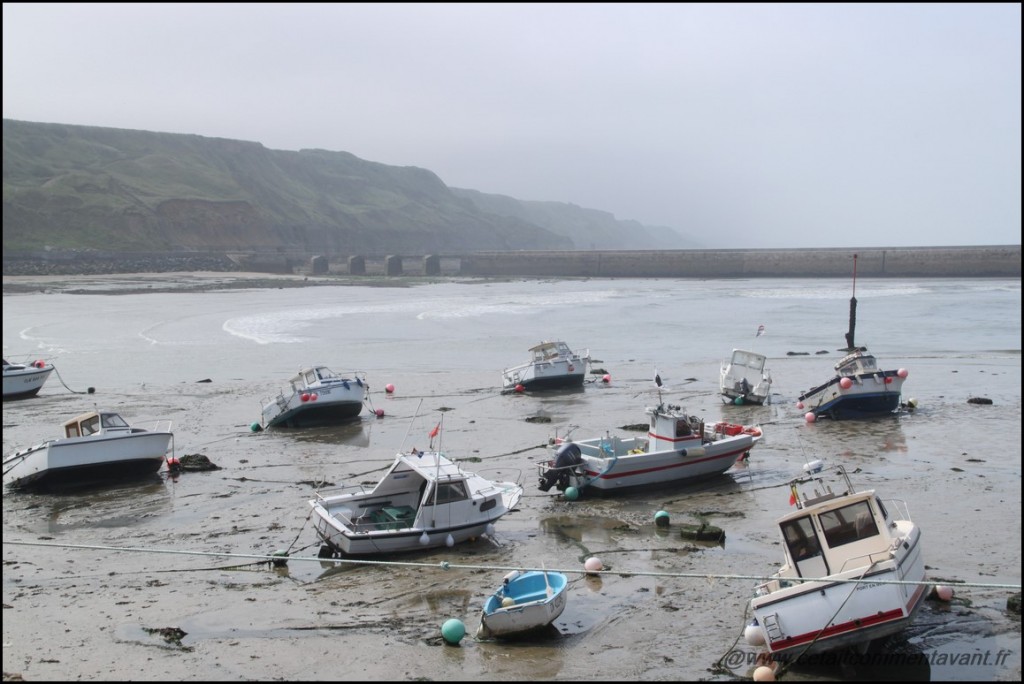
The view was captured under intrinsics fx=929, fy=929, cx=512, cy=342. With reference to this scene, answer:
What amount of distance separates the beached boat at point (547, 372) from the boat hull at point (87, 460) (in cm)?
1431

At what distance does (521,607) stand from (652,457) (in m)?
7.82

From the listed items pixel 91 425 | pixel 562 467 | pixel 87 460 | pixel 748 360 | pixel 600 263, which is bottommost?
pixel 87 460

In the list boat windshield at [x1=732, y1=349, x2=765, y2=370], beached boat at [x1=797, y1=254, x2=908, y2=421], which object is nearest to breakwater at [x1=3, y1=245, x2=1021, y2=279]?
boat windshield at [x1=732, y1=349, x2=765, y2=370]

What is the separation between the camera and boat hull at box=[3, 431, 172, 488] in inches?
797

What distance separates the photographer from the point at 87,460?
20.7 meters

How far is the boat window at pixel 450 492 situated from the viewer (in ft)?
53.6

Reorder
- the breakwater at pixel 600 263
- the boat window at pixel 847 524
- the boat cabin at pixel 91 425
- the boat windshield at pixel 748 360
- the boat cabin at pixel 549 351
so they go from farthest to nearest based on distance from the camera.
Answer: the breakwater at pixel 600 263, the boat cabin at pixel 549 351, the boat windshield at pixel 748 360, the boat cabin at pixel 91 425, the boat window at pixel 847 524

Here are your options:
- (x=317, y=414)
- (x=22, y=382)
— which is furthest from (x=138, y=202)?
(x=317, y=414)

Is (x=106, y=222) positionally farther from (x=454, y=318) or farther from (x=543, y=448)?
(x=543, y=448)

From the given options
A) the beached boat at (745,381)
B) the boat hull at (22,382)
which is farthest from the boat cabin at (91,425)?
the beached boat at (745,381)

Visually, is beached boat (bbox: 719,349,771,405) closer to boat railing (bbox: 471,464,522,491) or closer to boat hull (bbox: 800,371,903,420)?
boat hull (bbox: 800,371,903,420)

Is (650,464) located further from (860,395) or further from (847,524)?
(860,395)

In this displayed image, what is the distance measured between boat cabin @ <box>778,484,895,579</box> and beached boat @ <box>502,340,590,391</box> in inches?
843

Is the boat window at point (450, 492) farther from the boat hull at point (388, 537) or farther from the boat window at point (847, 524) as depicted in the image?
the boat window at point (847, 524)
